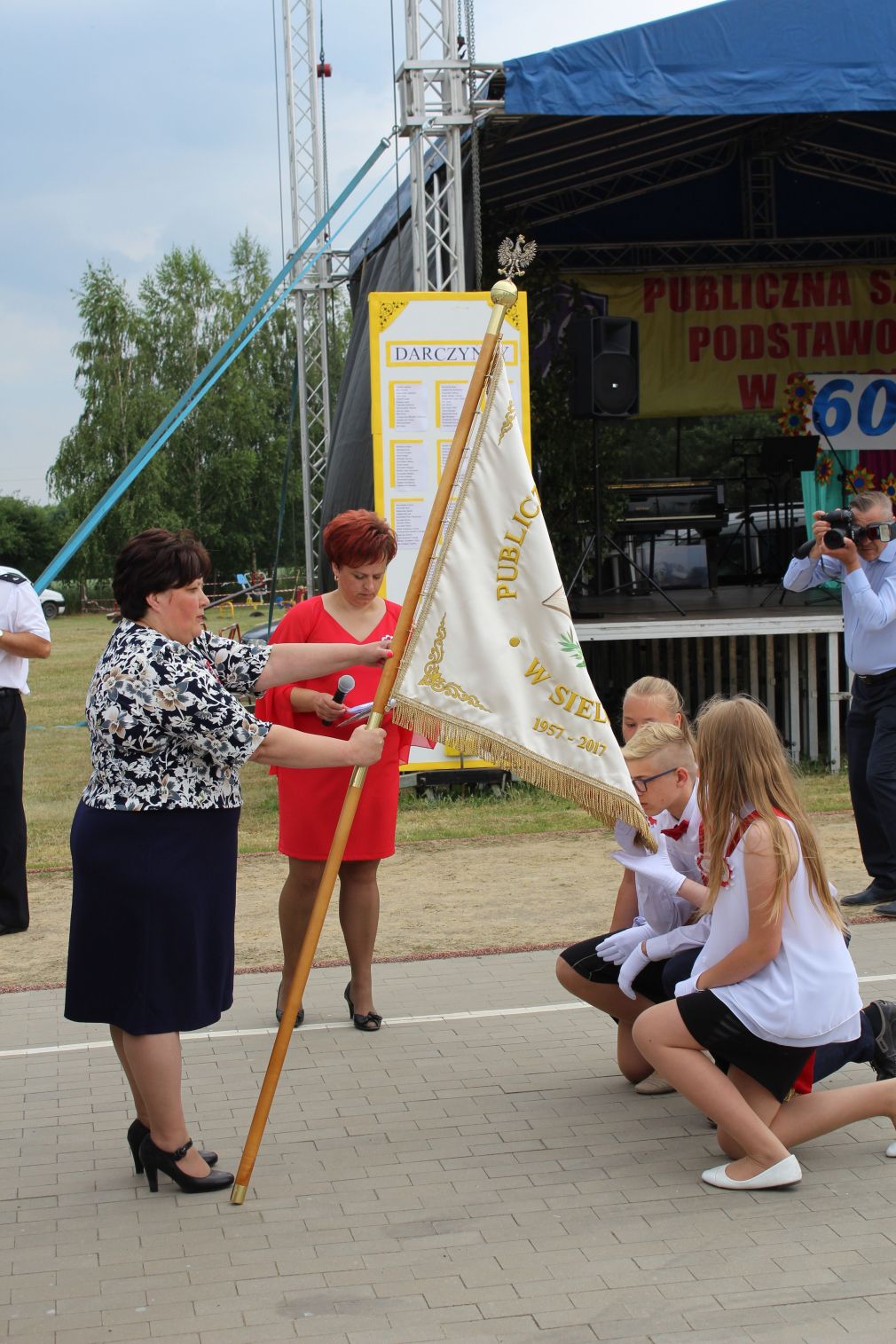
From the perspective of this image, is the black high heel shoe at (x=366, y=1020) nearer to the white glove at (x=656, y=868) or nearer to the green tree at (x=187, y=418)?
the white glove at (x=656, y=868)

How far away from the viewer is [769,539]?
18.7 meters

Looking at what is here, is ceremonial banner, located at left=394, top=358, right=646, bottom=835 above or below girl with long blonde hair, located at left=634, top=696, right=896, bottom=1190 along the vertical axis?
above

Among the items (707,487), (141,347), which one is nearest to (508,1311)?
(707,487)

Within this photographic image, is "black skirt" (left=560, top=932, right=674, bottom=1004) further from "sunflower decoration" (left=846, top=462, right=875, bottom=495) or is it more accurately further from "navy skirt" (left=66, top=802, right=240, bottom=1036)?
"sunflower decoration" (left=846, top=462, right=875, bottom=495)

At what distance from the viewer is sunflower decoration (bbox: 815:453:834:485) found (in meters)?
15.5

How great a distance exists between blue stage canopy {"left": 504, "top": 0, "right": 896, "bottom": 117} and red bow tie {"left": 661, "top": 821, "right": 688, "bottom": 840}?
6.69 meters

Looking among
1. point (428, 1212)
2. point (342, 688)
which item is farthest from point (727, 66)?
point (428, 1212)

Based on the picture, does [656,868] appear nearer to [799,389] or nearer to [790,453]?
[790,453]

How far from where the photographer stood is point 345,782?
196 inches

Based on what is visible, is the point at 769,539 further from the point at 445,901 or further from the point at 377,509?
the point at 445,901

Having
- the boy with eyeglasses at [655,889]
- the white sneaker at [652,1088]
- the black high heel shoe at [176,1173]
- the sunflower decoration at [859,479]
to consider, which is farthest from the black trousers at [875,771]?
the sunflower decoration at [859,479]

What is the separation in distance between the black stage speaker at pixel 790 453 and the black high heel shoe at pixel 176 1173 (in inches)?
547

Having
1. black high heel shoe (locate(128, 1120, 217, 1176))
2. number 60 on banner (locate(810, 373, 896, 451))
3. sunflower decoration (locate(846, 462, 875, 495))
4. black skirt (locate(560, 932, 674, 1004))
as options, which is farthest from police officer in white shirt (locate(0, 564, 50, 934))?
number 60 on banner (locate(810, 373, 896, 451))

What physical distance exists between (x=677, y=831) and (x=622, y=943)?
0.37 meters
